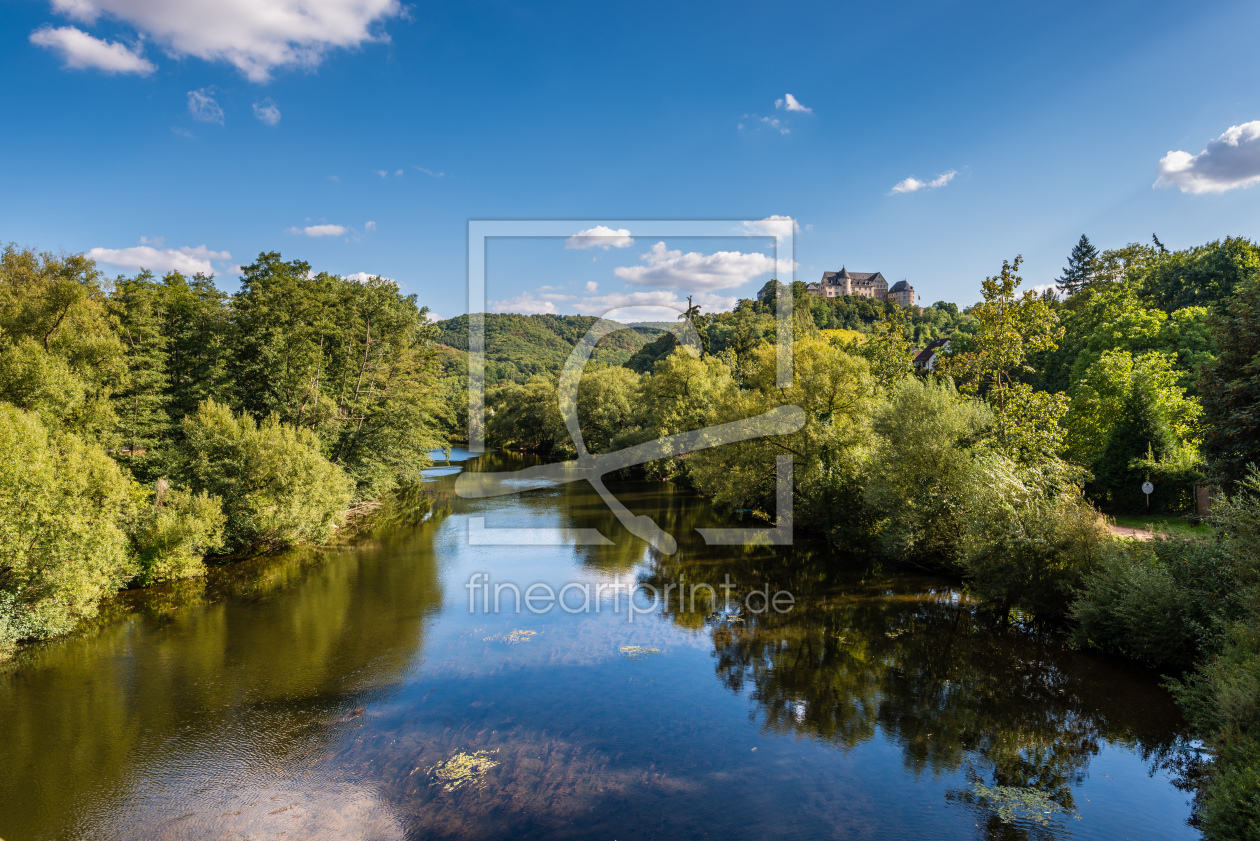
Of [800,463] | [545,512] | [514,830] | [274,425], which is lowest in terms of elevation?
[514,830]

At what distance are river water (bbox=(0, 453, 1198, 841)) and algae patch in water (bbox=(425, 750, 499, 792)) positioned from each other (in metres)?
0.05

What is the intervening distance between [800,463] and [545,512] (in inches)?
542

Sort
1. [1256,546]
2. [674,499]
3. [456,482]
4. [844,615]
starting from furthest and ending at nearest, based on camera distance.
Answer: [456,482], [674,499], [844,615], [1256,546]

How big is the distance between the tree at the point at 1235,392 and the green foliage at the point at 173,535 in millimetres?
28755

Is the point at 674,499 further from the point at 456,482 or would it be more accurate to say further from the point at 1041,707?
the point at 1041,707

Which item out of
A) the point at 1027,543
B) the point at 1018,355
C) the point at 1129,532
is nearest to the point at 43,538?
the point at 1027,543

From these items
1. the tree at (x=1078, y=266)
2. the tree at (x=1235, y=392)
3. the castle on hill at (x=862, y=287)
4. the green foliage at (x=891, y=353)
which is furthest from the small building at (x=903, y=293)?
the tree at (x=1235, y=392)

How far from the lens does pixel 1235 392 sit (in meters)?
14.0

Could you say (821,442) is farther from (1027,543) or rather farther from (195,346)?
(195,346)

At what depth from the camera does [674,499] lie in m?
36.8

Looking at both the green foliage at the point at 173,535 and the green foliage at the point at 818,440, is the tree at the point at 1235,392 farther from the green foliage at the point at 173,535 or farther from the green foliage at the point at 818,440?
the green foliage at the point at 173,535

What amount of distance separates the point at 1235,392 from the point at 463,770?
1869 cm

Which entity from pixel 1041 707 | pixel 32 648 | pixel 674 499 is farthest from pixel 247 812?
pixel 674 499

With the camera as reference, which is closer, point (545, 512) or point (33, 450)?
point (33, 450)
